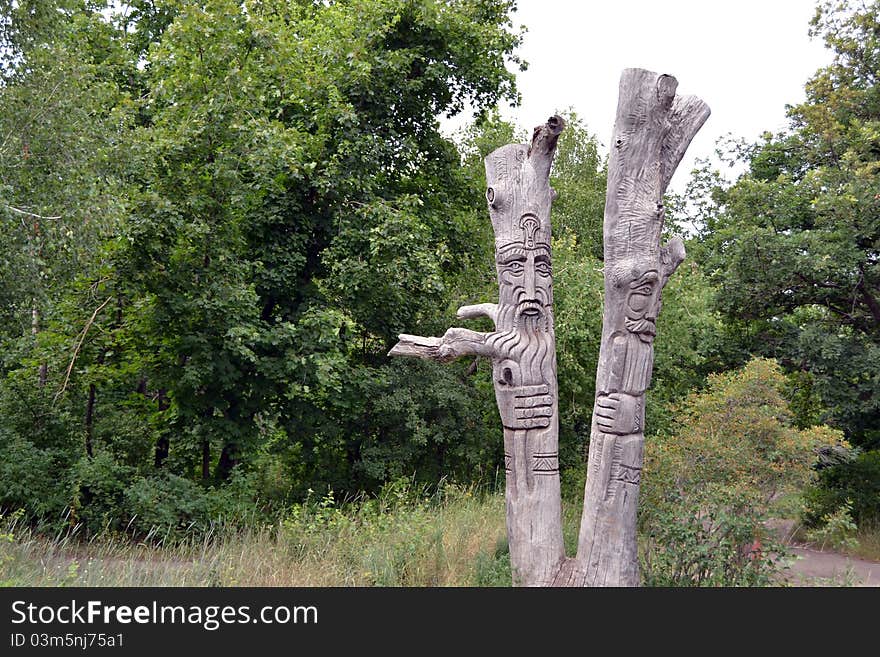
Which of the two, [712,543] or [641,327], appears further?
[712,543]

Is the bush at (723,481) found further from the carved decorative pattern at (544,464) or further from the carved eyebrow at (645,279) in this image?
the carved eyebrow at (645,279)

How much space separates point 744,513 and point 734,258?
6.25m

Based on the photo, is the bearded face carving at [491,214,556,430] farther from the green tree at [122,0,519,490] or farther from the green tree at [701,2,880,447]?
the green tree at [701,2,880,447]

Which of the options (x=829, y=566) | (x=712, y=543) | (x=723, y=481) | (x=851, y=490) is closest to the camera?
(x=712, y=543)

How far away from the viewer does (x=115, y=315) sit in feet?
33.4

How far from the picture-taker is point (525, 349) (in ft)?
18.9

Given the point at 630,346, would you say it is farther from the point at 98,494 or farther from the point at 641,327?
the point at 98,494

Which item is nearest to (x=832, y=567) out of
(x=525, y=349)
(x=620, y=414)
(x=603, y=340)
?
(x=620, y=414)

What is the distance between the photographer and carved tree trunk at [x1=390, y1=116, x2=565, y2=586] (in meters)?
5.67

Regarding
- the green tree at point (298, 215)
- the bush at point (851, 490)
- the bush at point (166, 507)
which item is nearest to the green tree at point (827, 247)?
the bush at point (851, 490)

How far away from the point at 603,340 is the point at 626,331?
0.86ft

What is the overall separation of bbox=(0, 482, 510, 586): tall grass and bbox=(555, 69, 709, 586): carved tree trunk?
1.06 metres

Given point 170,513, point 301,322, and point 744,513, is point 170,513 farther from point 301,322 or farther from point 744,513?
point 744,513

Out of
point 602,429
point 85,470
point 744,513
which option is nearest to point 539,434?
point 602,429
